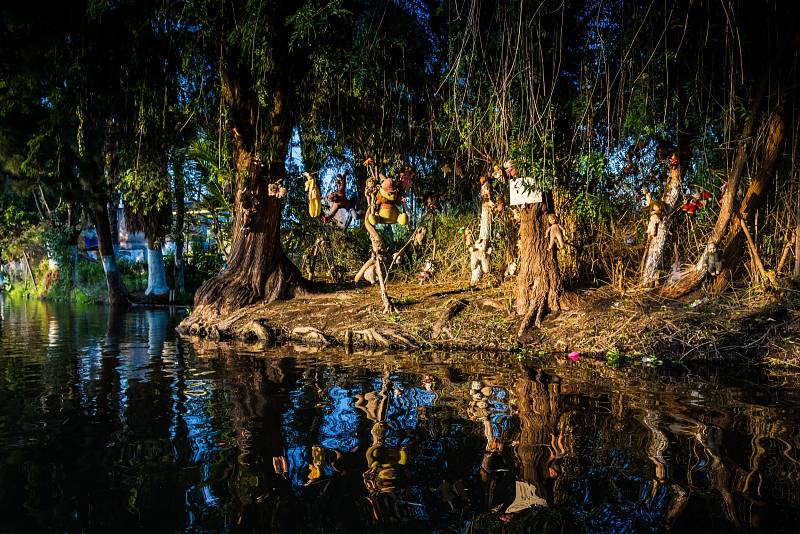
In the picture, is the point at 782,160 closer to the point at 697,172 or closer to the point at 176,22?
the point at 697,172

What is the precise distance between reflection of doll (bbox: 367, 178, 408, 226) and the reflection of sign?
1.47 m

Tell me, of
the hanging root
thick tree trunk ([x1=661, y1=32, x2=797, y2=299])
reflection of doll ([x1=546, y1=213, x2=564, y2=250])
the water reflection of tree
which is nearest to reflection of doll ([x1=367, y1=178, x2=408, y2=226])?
the hanging root

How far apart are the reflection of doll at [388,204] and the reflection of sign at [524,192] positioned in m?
1.47

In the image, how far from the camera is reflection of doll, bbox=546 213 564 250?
7.21m

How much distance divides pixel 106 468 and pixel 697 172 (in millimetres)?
7009

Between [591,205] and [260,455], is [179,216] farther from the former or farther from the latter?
[260,455]

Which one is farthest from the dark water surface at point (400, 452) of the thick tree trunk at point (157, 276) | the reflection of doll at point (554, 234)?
the thick tree trunk at point (157, 276)

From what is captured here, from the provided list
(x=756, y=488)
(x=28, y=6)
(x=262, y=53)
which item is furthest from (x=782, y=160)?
(x=28, y=6)

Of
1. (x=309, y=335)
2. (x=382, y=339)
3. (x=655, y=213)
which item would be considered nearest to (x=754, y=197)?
(x=655, y=213)

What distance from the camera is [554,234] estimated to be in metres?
7.24

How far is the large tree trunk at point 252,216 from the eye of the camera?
29.9ft

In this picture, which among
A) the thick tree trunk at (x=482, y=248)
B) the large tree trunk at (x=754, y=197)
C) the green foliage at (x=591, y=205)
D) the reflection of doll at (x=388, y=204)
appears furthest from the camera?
the thick tree trunk at (x=482, y=248)

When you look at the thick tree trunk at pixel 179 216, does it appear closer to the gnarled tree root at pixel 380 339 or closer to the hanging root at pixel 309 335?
the hanging root at pixel 309 335

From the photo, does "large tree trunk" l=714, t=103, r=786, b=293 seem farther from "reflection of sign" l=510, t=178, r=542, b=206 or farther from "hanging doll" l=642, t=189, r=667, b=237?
"reflection of sign" l=510, t=178, r=542, b=206
